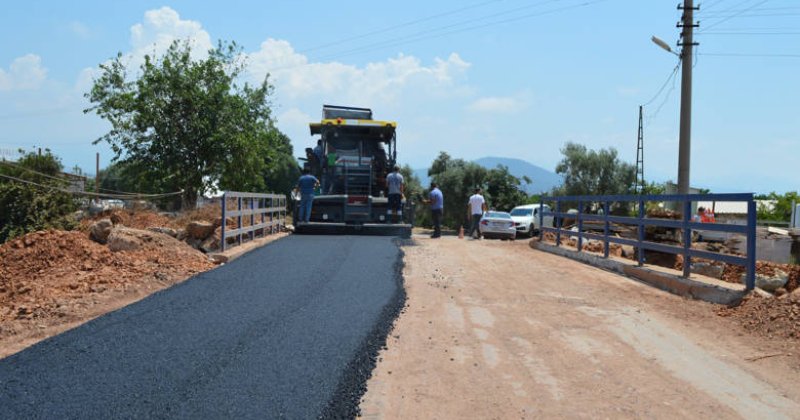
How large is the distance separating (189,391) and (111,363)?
0.97m

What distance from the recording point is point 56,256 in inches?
416

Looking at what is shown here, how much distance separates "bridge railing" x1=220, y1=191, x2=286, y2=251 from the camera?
1156 centimetres

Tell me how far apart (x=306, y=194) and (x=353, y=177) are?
5.26 feet

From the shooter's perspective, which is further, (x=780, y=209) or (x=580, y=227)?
(x=780, y=209)

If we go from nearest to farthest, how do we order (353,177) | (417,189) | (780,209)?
(353,177) < (780,209) < (417,189)

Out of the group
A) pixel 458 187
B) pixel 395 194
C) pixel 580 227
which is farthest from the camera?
pixel 458 187

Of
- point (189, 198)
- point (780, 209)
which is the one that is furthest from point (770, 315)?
point (780, 209)

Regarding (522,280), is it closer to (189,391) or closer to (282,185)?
(189,391)

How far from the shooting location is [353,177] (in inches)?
693

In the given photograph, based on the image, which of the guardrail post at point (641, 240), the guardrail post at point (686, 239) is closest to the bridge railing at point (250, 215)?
the guardrail post at point (641, 240)

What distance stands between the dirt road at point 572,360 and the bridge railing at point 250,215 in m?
4.32

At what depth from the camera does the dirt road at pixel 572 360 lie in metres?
4.30

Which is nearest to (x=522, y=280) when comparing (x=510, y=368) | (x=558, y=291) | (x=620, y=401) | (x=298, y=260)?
(x=558, y=291)

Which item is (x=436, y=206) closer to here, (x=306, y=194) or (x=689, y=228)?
(x=306, y=194)
